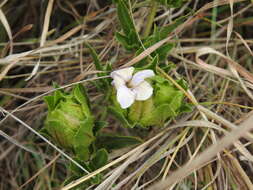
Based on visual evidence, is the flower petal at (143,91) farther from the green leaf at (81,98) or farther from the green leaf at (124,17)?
the green leaf at (124,17)

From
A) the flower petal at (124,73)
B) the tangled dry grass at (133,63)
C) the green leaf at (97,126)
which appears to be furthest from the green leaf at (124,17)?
the green leaf at (97,126)

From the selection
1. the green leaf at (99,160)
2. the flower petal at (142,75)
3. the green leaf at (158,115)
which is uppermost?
the flower petal at (142,75)

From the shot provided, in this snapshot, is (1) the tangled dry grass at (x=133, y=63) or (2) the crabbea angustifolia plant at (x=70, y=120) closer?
(2) the crabbea angustifolia plant at (x=70, y=120)

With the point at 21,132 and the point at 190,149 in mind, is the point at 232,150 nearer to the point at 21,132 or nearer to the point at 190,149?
the point at 190,149

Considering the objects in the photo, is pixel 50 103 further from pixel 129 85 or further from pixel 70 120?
pixel 129 85

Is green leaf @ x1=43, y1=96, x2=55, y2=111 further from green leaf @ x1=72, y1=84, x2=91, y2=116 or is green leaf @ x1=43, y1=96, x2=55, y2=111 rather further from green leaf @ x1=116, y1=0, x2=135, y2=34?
green leaf @ x1=116, y1=0, x2=135, y2=34

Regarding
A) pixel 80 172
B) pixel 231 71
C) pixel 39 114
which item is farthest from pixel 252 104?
pixel 39 114

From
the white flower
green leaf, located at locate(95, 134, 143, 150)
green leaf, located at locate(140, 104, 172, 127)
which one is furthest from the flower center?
green leaf, located at locate(95, 134, 143, 150)
